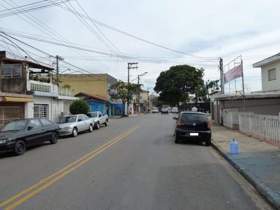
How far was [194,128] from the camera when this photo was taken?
60.8 feet

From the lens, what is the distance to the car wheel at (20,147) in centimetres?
1561

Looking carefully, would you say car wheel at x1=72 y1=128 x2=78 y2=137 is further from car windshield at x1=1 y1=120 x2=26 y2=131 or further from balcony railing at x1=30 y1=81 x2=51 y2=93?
car windshield at x1=1 y1=120 x2=26 y2=131

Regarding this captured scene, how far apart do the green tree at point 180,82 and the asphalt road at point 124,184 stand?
72905 millimetres

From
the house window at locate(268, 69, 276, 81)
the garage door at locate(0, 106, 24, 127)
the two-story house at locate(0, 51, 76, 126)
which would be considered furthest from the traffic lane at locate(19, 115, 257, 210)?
the house window at locate(268, 69, 276, 81)

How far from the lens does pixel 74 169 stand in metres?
10.9

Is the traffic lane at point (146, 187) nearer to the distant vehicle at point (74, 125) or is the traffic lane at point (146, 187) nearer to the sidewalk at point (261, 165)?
the sidewalk at point (261, 165)

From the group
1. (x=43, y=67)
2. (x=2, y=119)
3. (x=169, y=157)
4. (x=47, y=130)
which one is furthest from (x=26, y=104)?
(x=169, y=157)

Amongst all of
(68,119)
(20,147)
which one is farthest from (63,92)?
(20,147)

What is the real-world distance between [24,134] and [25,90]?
1292cm

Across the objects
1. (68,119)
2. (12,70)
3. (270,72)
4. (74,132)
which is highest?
(12,70)

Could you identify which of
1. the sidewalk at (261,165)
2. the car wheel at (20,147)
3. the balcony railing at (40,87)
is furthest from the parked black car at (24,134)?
the balcony railing at (40,87)

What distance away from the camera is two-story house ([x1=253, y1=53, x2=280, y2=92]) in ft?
91.0

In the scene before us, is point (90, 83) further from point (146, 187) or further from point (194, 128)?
point (146, 187)

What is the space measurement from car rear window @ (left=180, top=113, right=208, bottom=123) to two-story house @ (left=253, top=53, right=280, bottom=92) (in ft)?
35.7
